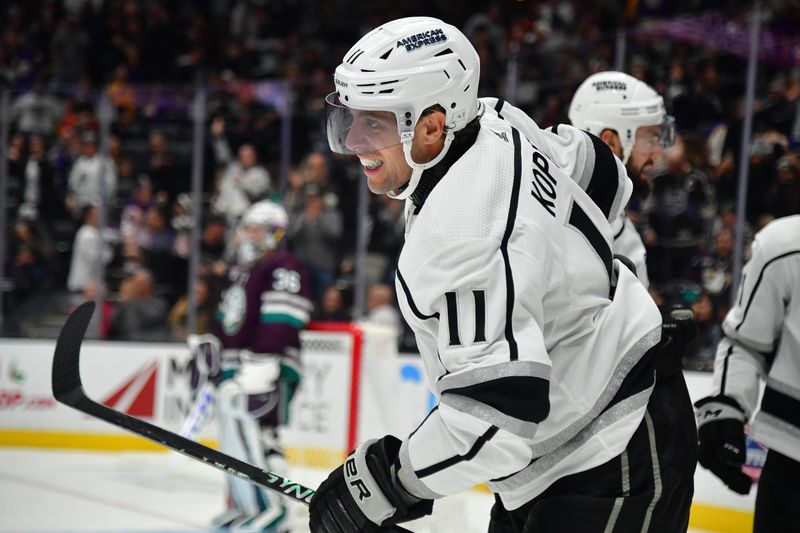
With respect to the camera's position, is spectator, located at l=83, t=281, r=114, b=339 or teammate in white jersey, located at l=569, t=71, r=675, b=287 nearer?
teammate in white jersey, located at l=569, t=71, r=675, b=287

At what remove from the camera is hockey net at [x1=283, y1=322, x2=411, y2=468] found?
5480mm

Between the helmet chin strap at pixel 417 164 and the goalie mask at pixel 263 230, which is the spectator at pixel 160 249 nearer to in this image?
the goalie mask at pixel 263 230

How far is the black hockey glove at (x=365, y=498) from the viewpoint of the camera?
1541mm

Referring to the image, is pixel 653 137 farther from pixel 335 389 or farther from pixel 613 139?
pixel 335 389

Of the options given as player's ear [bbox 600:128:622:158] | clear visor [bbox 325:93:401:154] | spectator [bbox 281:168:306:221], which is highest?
player's ear [bbox 600:128:622:158]

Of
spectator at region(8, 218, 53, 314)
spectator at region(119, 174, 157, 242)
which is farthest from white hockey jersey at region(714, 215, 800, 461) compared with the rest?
spectator at region(8, 218, 53, 314)

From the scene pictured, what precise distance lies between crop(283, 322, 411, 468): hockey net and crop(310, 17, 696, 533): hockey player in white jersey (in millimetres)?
3716

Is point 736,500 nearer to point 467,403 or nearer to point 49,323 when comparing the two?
point 467,403

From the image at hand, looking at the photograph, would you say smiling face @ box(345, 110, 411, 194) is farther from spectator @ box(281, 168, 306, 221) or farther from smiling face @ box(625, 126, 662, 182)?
spectator @ box(281, 168, 306, 221)

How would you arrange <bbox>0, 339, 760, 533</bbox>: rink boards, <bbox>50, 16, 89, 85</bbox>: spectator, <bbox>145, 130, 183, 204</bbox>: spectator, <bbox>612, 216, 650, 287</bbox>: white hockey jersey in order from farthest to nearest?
<bbox>50, 16, 89, 85</bbox>: spectator < <bbox>145, 130, 183, 204</bbox>: spectator < <bbox>0, 339, 760, 533</bbox>: rink boards < <bbox>612, 216, 650, 287</bbox>: white hockey jersey

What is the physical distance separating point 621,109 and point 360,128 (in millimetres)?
1107

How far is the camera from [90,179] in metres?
7.51

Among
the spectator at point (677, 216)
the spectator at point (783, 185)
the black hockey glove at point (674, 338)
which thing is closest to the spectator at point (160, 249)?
the spectator at point (677, 216)

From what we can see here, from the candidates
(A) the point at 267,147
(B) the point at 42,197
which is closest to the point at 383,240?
(A) the point at 267,147
